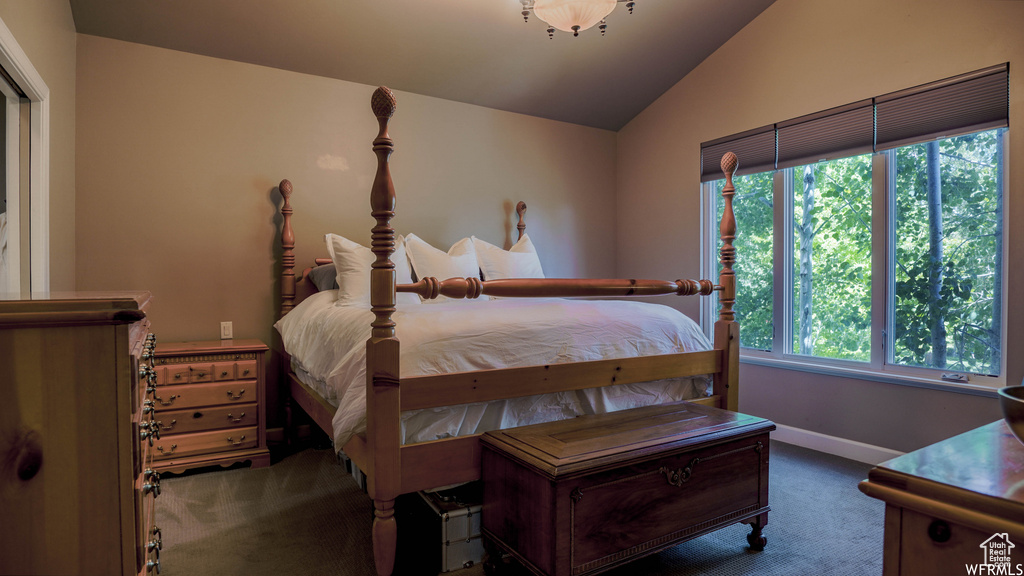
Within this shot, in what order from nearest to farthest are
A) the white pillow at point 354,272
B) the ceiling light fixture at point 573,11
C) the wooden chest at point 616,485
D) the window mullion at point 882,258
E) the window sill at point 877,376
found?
the wooden chest at point 616,485 < the ceiling light fixture at point 573,11 < the window sill at point 877,376 < the white pillow at point 354,272 < the window mullion at point 882,258

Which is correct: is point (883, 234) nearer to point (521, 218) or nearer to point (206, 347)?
point (521, 218)

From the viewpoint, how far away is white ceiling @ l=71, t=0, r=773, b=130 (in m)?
2.88

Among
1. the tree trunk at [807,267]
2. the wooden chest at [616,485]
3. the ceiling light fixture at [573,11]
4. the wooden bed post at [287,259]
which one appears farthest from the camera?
the tree trunk at [807,267]

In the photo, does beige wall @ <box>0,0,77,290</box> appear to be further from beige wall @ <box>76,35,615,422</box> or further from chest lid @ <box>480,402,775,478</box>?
chest lid @ <box>480,402,775,478</box>

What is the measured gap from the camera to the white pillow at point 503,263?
11.5 ft

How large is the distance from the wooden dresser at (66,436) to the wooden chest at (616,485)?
986mm

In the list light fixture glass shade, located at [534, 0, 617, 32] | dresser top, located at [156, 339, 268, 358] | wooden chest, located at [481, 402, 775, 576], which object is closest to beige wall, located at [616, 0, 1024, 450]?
wooden chest, located at [481, 402, 775, 576]

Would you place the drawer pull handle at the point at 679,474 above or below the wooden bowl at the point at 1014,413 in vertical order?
below

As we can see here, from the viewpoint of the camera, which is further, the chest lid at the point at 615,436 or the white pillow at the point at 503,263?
the white pillow at the point at 503,263

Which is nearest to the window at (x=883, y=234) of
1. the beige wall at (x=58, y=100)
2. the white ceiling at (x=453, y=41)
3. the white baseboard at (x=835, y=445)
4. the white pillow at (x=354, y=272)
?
the white baseboard at (x=835, y=445)

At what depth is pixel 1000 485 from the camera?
1.74 feet

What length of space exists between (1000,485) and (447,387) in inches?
56.2

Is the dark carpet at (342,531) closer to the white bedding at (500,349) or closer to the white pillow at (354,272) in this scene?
the white bedding at (500,349)

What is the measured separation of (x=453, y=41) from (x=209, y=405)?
2.47m
